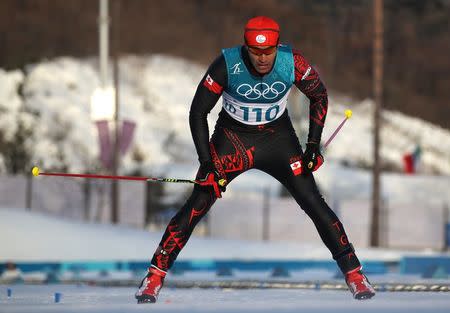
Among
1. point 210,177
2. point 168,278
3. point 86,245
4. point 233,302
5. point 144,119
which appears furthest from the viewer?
point 144,119

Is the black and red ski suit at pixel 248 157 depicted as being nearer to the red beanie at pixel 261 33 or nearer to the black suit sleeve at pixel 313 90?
the black suit sleeve at pixel 313 90

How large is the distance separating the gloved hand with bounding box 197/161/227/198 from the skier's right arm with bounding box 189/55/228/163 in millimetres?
52

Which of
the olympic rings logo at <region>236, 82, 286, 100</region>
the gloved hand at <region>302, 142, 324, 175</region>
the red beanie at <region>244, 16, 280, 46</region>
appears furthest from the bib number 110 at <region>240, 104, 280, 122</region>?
the red beanie at <region>244, 16, 280, 46</region>

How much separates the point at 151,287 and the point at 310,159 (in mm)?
1423

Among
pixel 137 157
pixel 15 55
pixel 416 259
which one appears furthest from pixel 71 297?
pixel 15 55

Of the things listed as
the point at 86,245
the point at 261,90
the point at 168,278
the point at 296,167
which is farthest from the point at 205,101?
the point at 86,245

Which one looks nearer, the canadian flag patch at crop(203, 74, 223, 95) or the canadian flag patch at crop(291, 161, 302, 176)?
the canadian flag patch at crop(203, 74, 223, 95)

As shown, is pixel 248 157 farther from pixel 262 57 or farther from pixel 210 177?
pixel 262 57

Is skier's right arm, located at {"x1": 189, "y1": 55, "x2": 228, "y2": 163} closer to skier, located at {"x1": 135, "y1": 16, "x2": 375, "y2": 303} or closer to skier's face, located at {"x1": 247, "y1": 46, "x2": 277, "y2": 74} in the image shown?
skier, located at {"x1": 135, "y1": 16, "x2": 375, "y2": 303}

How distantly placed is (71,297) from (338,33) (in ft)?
288

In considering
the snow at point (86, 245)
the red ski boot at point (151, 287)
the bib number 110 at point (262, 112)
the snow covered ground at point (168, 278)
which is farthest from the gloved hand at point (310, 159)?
the snow at point (86, 245)

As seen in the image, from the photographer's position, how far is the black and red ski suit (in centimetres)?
922

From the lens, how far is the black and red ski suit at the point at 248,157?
9219 mm

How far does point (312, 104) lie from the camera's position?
9.58 m
